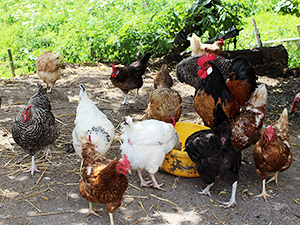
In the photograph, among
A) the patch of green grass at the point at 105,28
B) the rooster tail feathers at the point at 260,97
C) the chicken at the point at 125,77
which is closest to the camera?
the rooster tail feathers at the point at 260,97

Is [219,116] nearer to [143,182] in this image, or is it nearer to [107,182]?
[143,182]

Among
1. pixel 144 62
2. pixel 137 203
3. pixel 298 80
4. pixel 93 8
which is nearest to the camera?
pixel 137 203

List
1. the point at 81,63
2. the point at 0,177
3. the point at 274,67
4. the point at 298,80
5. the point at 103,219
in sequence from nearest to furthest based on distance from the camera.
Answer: the point at 103,219 < the point at 0,177 < the point at 298,80 < the point at 274,67 < the point at 81,63

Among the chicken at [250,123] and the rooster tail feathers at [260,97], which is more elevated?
the rooster tail feathers at [260,97]

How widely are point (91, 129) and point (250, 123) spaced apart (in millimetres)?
2038

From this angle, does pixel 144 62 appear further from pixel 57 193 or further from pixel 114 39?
pixel 57 193

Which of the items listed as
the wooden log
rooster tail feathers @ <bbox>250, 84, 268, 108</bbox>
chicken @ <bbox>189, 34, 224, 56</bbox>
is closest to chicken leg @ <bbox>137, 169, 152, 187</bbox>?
rooster tail feathers @ <bbox>250, 84, 268, 108</bbox>

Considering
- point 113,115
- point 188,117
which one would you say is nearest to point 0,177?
point 113,115

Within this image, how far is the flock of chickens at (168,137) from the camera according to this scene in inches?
124

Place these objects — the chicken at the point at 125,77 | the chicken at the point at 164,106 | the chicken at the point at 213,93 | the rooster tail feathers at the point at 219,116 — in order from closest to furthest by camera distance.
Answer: the rooster tail feathers at the point at 219,116, the chicken at the point at 213,93, the chicken at the point at 164,106, the chicken at the point at 125,77

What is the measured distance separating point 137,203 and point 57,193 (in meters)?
0.95

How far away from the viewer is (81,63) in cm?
889

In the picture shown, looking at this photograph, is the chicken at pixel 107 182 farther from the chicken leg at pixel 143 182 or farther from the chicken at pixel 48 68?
the chicken at pixel 48 68

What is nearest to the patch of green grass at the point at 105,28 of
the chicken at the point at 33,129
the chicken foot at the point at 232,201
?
the chicken at the point at 33,129
